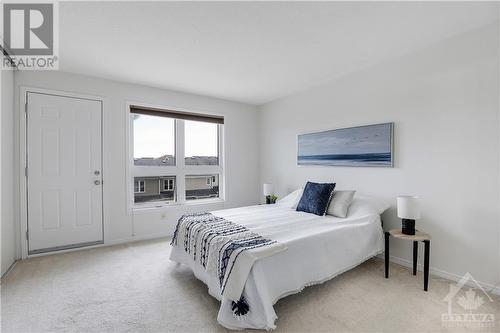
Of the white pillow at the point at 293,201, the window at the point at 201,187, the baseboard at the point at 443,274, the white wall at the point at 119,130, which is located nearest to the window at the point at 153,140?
the white wall at the point at 119,130

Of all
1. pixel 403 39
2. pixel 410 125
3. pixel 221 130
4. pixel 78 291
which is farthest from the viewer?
pixel 221 130

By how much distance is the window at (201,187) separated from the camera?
4340 mm

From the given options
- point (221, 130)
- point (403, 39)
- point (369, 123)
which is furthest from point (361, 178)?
point (221, 130)

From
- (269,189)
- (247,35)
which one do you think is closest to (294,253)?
(247,35)

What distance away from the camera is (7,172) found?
2.69 metres

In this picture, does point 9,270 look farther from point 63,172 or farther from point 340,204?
point 340,204

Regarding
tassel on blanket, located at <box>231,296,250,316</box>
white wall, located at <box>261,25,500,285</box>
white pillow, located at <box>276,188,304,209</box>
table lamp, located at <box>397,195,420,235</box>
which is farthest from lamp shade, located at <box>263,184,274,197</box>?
tassel on blanket, located at <box>231,296,250,316</box>

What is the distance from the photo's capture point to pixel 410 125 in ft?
8.79

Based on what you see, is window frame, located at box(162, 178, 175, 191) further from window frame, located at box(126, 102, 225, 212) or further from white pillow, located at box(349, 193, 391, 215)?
white pillow, located at box(349, 193, 391, 215)

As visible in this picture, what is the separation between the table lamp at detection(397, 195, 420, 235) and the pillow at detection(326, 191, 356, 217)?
0.63m

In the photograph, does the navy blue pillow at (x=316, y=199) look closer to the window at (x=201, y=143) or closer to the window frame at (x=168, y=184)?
the window at (x=201, y=143)

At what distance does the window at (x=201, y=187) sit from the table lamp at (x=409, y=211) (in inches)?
126

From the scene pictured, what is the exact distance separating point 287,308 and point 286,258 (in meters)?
0.42

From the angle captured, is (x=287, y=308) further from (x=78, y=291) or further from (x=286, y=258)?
(x=78, y=291)
